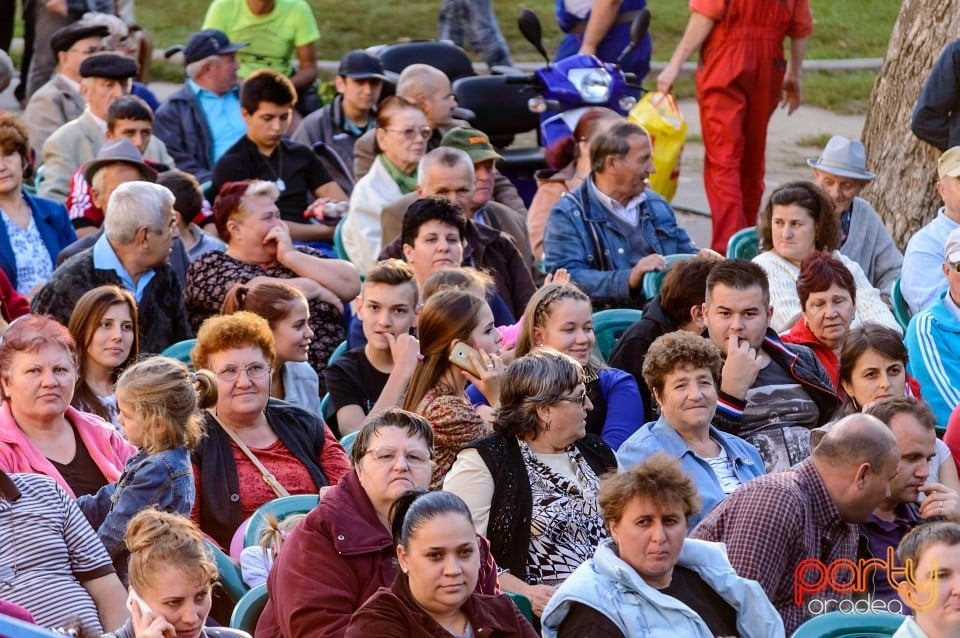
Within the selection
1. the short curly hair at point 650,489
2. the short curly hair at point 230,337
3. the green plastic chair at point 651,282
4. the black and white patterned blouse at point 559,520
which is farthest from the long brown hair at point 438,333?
the green plastic chair at point 651,282

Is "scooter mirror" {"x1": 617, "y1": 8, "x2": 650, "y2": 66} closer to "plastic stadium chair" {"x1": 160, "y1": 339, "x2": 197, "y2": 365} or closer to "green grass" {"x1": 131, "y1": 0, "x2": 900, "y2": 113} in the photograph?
"green grass" {"x1": 131, "y1": 0, "x2": 900, "y2": 113}

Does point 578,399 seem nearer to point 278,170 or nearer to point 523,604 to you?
point 523,604

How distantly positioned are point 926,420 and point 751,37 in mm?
4955

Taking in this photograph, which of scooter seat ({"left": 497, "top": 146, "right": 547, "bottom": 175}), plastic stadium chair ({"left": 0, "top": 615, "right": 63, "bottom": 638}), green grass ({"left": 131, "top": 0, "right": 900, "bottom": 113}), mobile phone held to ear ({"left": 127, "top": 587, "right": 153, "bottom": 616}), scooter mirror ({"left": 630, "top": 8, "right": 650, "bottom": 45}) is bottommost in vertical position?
green grass ({"left": 131, "top": 0, "right": 900, "bottom": 113})

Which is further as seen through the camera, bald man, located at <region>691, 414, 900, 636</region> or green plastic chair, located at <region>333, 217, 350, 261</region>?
green plastic chair, located at <region>333, 217, 350, 261</region>

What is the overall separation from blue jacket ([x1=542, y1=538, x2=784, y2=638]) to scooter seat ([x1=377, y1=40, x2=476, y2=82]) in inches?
281

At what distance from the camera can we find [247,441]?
19.2 feet

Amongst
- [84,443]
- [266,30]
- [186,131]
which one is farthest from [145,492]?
[266,30]

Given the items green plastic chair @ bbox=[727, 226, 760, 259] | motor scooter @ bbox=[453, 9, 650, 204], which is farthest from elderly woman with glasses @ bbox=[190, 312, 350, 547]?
motor scooter @ bbox=[453, 9, 650, 204]

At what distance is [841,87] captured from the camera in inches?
636

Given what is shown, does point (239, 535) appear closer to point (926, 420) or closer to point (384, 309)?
point (384, 309)

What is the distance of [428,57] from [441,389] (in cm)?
592

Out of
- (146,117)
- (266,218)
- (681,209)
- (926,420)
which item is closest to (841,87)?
(681,209)

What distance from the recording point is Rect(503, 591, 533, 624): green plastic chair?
5.11 meters
